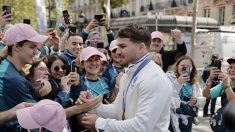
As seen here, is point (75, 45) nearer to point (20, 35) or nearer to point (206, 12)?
point (20, 35)

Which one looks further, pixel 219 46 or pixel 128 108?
pixel 219 46

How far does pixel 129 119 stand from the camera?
2.71m

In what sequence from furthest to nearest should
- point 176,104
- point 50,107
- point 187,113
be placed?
point 187,113, point 176,104, point 50,107

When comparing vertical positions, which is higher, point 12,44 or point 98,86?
point 12,44

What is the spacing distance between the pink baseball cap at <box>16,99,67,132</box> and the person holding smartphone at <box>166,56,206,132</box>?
227 cm

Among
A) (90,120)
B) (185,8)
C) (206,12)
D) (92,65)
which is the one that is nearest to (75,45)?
(92,65)

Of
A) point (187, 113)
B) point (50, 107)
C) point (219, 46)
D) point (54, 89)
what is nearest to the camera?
point (50, 107)

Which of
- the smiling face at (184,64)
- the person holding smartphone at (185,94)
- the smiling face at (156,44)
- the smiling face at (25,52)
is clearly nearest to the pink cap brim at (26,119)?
the smiling face at (25,52)

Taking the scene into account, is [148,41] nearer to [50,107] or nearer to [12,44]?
[50,107]

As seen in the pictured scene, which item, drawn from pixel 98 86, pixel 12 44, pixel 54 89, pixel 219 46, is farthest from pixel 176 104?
pixel 219 46

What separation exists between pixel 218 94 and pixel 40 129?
9.42 ft

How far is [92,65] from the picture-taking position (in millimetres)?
4250

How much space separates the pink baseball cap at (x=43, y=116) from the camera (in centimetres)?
254

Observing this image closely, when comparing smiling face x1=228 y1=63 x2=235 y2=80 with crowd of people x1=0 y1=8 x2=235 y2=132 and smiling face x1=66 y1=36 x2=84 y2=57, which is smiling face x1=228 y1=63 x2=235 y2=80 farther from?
smiling face x1=66 y1=36 x2=84 y2=57
